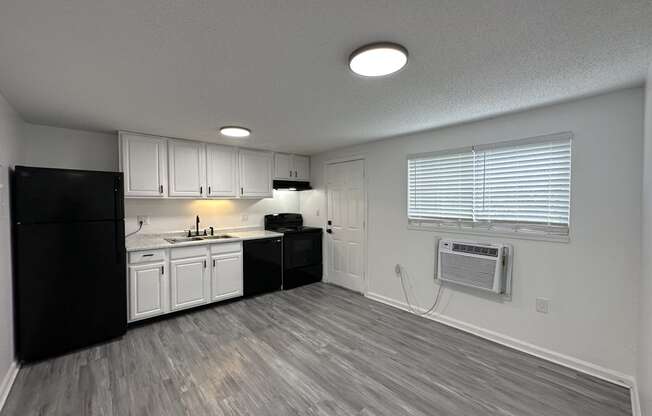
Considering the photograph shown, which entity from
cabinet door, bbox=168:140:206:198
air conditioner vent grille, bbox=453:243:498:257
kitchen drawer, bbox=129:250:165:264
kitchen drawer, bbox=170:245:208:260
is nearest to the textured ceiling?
cabinet door, bbox=168:140:206:198

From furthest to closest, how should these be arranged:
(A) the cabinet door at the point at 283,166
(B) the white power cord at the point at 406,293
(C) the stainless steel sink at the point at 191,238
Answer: (A) the cabinet door at the point at 283,166 < (C) the stainless steel sink at the point at 191,238 < (B) the white power cord at the point at 406,293

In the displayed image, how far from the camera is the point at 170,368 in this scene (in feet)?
7.68

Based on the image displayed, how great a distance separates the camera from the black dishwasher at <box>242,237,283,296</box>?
3955 millimetres

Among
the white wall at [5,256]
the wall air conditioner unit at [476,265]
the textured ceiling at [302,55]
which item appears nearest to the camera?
the textured ceiling at [302,55]

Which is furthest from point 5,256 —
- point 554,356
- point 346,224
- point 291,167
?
point 554,356

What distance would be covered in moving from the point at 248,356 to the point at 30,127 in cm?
333

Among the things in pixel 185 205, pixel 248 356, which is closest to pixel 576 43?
pixel 248 356

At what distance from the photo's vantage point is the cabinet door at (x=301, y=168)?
16.1ft

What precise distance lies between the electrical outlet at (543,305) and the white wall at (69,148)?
15.9 ft

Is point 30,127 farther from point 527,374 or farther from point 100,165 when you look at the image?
point 527,374

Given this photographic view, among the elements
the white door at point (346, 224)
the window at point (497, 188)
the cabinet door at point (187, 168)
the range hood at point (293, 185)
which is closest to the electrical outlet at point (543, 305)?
the window at point (497, 188)

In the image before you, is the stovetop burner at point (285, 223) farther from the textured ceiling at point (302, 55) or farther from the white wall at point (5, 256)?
the white wall at point (5, 256)

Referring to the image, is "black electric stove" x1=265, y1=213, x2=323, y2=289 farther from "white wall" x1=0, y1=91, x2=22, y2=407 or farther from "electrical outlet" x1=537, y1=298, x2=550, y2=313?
"electrical outlet" x1=537, y1=298, x2=550, y2=313

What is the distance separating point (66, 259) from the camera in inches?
100
